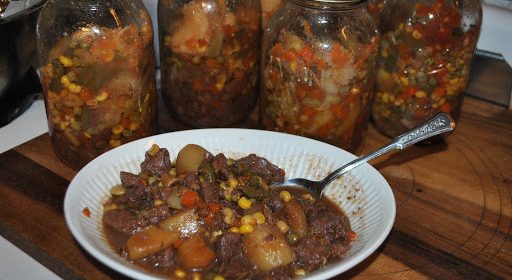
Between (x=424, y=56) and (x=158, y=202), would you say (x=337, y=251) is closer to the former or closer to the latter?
(x=158, y=202)

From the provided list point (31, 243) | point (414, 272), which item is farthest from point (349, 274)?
point (31, 243)

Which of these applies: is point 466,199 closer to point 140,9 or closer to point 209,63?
point 209,63

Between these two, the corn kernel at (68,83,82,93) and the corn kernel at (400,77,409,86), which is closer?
the corn kernel at (68,83,82,93)

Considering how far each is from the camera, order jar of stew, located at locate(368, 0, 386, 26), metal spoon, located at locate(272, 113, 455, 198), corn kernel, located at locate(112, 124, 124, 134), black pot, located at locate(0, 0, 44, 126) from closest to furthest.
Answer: metal spoon, located at locate(272, 113, 455, 198) → corn kernel, located at locate(112, 124, 124, 134) → black pot, located at locate(0, 0, 44, 126) → jar of stew, located at locate(368, 0, 386, 26)

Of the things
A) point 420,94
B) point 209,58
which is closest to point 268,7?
point 209,58

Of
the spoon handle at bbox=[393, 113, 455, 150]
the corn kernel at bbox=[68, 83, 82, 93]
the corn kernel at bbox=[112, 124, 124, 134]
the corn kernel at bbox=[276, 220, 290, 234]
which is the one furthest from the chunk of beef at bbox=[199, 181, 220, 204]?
the spoon handle at bbox=[393, 113, 455, 150]

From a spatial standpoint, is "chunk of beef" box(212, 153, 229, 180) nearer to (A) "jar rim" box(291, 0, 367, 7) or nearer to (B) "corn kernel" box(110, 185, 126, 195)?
(B) "corn kernel" box(110, 185, 126, 195)
